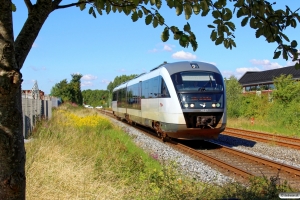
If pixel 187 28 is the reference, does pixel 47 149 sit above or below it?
below

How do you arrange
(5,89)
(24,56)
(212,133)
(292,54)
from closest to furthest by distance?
(5,89) → (24,56) → (292,54) → (212,133)

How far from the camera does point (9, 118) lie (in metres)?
2.45

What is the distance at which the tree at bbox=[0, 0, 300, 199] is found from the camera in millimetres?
2396

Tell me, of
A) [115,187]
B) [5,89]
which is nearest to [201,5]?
[5,89]

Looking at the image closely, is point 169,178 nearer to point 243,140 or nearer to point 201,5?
point 201,5

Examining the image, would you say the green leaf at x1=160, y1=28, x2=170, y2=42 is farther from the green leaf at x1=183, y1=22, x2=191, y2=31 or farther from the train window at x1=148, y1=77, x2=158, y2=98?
the train window at x1=148, y1=77, x2=158, y2=98

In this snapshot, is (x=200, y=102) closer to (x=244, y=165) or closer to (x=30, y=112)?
(x=244, y=165)

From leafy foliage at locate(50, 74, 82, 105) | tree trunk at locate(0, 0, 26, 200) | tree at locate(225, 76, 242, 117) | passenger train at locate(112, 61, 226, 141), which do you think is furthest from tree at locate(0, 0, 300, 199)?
leafy foliage at locate(50, 74, 82, 105)

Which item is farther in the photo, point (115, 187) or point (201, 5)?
point (115, 187)

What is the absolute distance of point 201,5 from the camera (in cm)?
282

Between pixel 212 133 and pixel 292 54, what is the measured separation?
416 inches

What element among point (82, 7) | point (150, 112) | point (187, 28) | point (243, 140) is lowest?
point (243, 140)

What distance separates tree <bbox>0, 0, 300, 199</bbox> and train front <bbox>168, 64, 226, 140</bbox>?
9.72 metres

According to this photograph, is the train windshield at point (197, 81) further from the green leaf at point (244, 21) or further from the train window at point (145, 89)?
the green leaf at point (244, 21)
